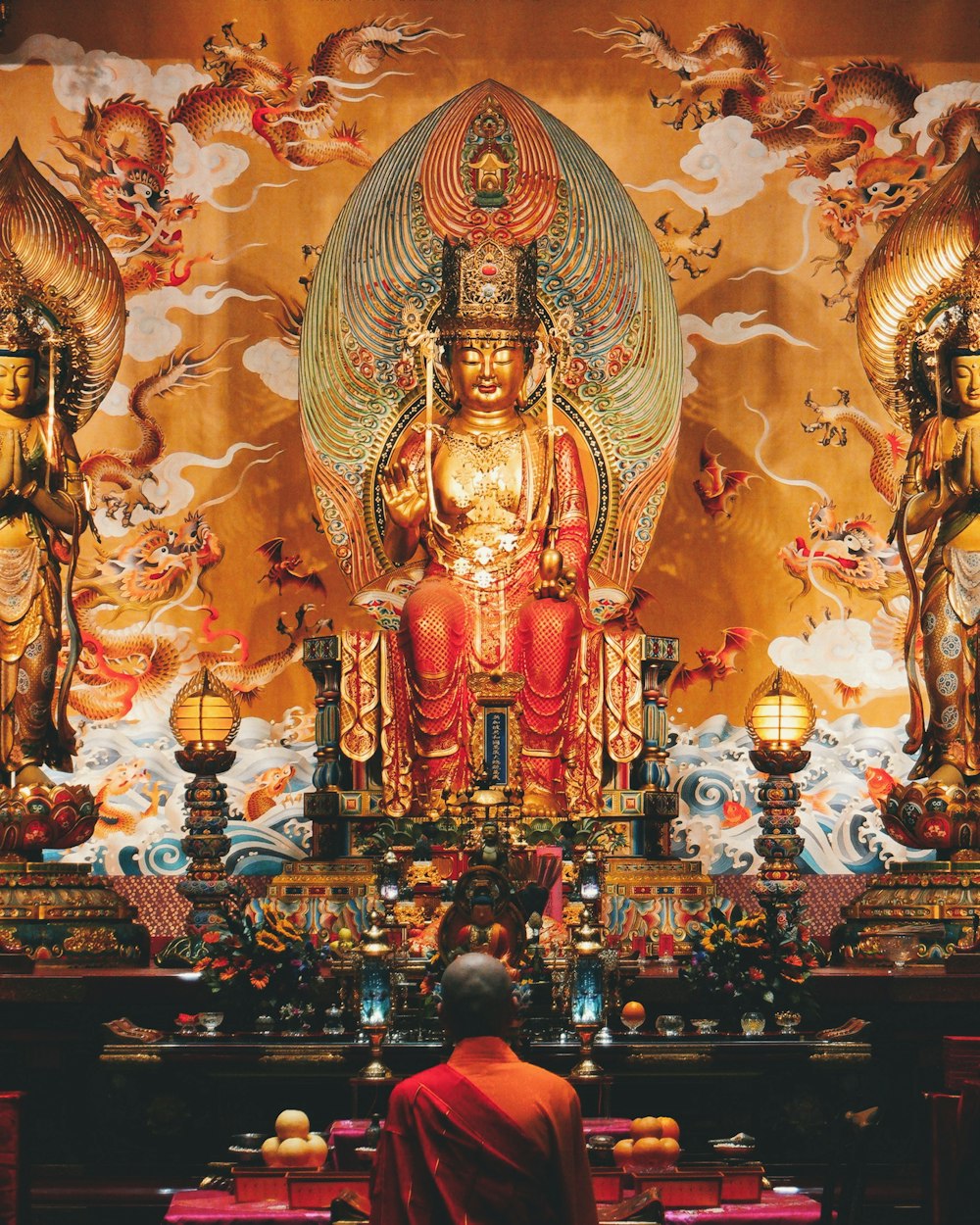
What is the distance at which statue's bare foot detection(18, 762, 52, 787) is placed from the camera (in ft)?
25.9

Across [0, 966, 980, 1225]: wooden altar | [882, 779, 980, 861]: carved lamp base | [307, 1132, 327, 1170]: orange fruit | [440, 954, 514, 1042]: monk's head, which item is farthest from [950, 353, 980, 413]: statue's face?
[440, 954, 514, 1042]: monk's head

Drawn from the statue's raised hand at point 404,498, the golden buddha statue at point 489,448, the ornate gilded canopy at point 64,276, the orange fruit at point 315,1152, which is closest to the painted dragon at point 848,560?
the golden buddha statue at point 489,448

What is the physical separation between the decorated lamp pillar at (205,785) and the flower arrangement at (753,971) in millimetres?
1931

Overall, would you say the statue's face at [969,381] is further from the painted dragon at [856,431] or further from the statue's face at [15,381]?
the statue's face at [15,381]

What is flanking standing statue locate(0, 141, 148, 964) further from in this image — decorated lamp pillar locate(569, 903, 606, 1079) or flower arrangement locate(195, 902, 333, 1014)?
decorated lamp pillar locate(569, 903, 606, 1079)

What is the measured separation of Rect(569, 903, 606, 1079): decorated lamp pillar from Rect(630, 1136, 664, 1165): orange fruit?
1123 millimetres

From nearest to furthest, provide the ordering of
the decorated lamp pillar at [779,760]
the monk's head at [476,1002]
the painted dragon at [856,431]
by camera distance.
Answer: the monk's head at [476,1002] → the decorated lamp pillar at [779,760] → the painted dragon at [856,431]

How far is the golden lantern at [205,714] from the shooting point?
804 centimetres

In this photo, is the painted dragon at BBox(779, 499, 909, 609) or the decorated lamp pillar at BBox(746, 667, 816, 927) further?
the painted dragon at BBox(779, 499, 909, 609)

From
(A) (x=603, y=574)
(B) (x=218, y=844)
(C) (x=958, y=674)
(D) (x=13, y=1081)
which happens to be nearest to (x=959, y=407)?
(C) (x=958, y=674)

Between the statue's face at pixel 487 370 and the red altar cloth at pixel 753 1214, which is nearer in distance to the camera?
the red altar cloth at pixel 753 1214

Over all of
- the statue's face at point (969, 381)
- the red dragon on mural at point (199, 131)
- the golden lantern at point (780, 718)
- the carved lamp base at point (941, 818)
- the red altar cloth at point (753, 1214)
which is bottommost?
the red altar cloth at point (753, 1214)

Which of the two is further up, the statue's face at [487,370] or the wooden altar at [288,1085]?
the statue's face at [487,370]

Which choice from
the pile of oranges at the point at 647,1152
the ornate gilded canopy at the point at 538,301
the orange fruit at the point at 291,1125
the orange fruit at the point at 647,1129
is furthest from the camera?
the ornate gilded canopy at the point at 538,301
